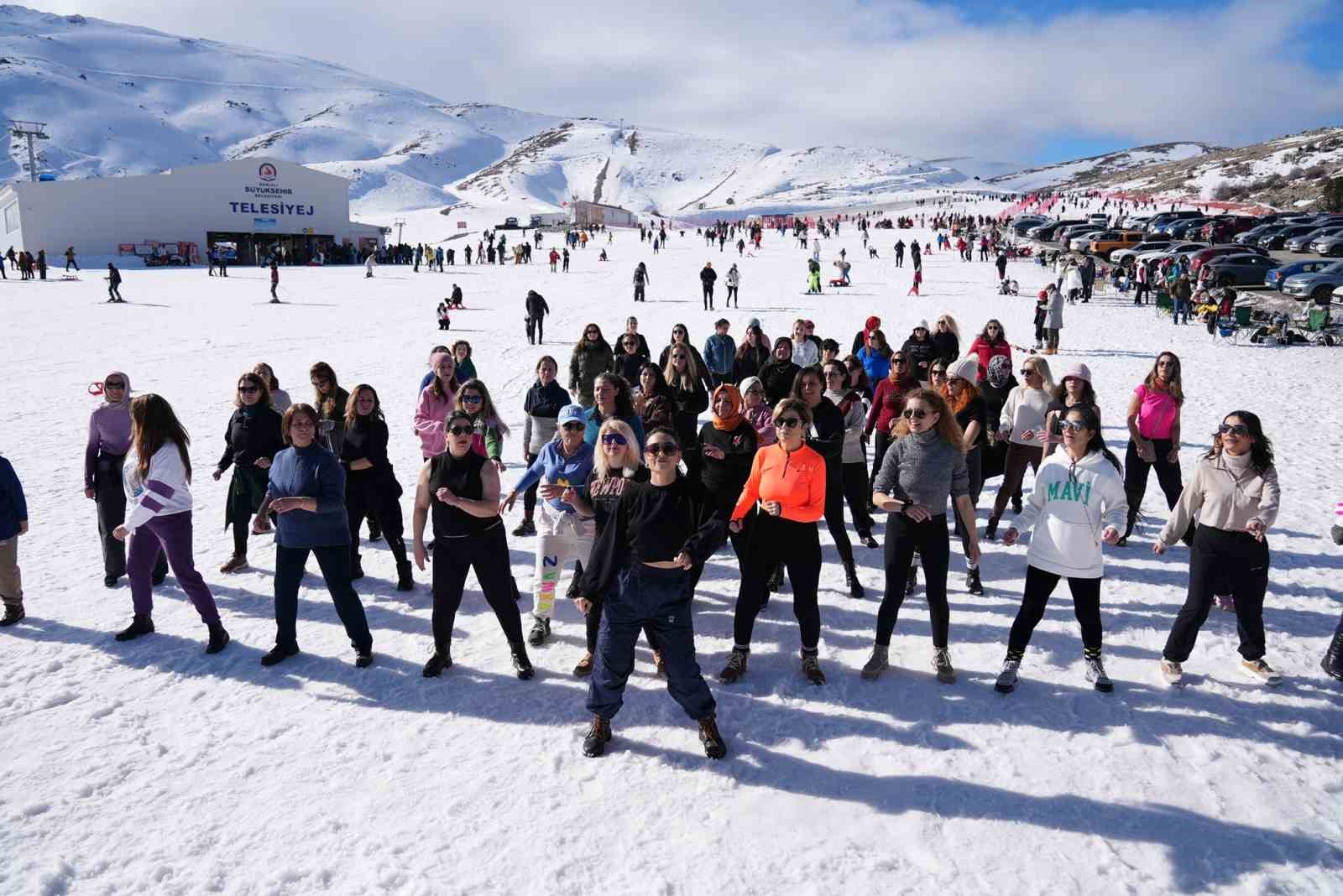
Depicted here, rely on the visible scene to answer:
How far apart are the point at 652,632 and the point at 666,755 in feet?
2.23

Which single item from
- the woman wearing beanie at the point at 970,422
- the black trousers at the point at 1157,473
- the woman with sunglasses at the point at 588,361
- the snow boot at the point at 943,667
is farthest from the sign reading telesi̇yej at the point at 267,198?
the snow boot at the point at 943,667

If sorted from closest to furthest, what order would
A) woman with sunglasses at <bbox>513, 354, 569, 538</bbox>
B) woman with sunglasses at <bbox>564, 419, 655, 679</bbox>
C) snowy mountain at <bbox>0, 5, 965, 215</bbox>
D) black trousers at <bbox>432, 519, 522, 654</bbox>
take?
woman with sunglasses at <bbox>564, 419, 655, 679</bbox>, black trousers at <bbox>432, 519, 522, 654</bbox>, woman with sunglasses at <bbox>513, 354, 569, 538</bbox>, snowy mountain at <bbox>0, 5, 965, 215</bbox>

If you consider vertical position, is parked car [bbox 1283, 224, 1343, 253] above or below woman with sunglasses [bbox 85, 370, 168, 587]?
above

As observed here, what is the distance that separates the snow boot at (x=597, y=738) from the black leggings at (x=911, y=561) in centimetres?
181

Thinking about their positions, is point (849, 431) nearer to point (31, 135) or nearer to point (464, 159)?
point (31, 135)

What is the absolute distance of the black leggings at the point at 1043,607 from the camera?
4.38 meters

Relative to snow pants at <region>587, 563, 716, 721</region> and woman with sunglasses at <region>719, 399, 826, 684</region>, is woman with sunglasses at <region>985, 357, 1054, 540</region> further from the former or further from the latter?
snow pants at <region>587, 563, 716, 721</region>

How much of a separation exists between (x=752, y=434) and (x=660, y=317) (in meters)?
17.9

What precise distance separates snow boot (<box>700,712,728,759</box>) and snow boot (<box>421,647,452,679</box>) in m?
1.82

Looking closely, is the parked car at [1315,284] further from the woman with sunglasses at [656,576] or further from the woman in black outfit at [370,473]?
the woman in black outfit at [370,473]

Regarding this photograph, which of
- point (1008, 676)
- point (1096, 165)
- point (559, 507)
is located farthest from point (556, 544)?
point (1096, 165)

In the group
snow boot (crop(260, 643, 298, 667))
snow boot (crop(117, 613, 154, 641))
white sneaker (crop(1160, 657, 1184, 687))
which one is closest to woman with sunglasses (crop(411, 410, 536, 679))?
snow boot (crop(260, 643, 298, 667))

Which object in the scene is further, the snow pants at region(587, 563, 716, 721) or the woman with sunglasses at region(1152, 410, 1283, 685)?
the woman with sunglasses at region(1152, 410, 1283, 685)

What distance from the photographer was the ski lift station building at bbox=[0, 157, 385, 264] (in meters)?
43.2
